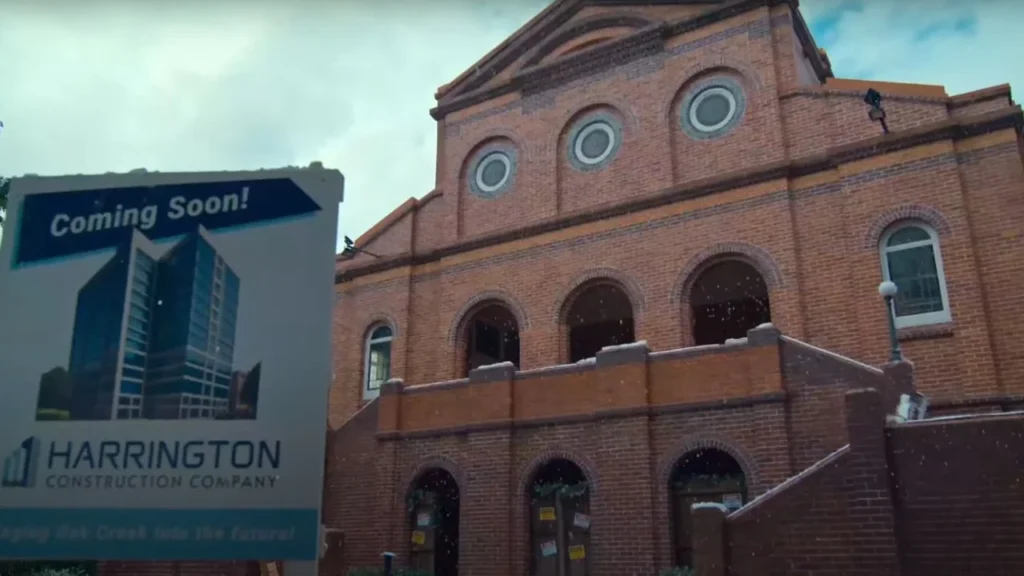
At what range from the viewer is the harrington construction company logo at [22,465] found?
4977 mm

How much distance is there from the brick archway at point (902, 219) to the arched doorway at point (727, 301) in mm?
2171

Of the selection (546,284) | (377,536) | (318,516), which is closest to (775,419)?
(546,284)

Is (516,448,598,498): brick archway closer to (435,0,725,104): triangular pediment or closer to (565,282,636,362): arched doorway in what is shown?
(565,282,636,362): arched doorway

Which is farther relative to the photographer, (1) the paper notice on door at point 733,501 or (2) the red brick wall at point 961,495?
(1) the paper notice on door at point 733,501

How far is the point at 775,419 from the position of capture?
11.7 metres

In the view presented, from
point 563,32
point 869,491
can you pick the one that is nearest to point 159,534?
point 869,491

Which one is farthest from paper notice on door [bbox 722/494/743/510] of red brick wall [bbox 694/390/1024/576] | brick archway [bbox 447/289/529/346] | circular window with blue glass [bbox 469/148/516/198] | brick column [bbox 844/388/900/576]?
circular window with blue glass [bbox 469/148/516/198]

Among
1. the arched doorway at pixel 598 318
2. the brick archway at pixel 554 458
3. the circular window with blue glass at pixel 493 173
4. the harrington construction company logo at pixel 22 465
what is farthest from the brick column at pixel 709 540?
the circular window with blue glass at pixel 493 173

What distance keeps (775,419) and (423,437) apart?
6.23 meters

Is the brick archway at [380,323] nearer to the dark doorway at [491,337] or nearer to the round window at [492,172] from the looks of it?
the dark doorway at [491,337]

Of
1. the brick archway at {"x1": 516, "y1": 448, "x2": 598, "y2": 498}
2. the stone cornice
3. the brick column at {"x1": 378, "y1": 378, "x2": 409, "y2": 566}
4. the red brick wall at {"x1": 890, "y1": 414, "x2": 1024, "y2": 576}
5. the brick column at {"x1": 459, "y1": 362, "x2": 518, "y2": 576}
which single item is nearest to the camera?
the red brick wall at {"x1": 890, "y1": 414, "x2": 1024, "y2": 576}

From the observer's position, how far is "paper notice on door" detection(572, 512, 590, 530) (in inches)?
513

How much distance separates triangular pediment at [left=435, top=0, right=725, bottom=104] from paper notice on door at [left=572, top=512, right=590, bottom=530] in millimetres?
9759

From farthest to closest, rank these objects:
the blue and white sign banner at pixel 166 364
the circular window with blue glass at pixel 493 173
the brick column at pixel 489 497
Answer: the circular window with blue glass at pixel 493 173 → the brick column at pixel 489 497 → the blue and white sign banner at pixel 166 364
